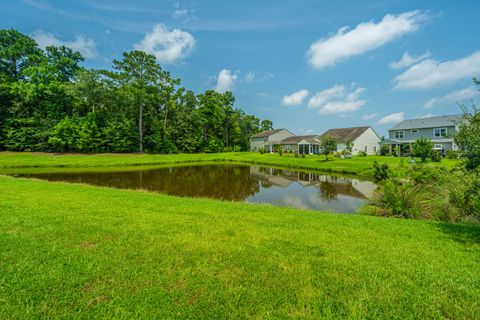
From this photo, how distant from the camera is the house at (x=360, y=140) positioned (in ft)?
141

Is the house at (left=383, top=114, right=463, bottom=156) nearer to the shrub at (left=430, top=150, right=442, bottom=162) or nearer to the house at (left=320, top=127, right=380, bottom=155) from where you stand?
the house at (left=320, top=127, right=380, bottom=155)

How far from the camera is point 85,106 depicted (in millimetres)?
44062

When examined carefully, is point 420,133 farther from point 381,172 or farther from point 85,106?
point 85,106

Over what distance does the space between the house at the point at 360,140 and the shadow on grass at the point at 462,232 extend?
38115mm

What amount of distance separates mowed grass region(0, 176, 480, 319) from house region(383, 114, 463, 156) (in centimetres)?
3691

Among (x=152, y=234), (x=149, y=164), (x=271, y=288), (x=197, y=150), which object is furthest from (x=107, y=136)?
(x=271, y=288)

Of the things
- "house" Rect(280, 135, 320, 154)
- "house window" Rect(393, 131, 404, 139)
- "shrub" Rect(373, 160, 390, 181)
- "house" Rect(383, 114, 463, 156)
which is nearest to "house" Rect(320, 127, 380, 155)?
"house" Rect(383, 114, 463, 156)

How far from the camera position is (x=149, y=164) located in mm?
32281

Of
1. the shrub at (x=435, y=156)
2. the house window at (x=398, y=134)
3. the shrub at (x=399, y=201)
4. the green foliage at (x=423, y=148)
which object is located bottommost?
the shrub at (x=399, y=201)

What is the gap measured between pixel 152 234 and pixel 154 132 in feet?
158

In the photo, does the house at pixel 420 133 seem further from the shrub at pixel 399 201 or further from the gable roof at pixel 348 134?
the shrub at pixel 399 201

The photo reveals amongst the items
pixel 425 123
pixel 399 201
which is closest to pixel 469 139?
pixel 399 201

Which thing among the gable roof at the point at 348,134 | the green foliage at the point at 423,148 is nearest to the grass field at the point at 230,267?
the green foliage at the point at 423,148

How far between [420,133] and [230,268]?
4741 cm
